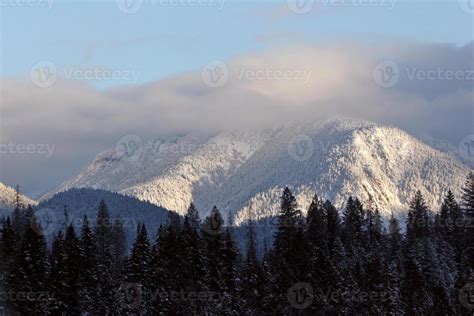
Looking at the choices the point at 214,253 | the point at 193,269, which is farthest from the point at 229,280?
the point at 193,269

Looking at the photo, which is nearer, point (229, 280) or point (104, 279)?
point (229, 280)

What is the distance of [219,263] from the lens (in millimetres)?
102688

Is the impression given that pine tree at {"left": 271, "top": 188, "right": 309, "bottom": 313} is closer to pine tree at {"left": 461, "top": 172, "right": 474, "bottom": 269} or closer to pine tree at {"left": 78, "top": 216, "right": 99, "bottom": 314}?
pine tree at {"left": 78, "top": 216, "right": 99, "bottom": 314}

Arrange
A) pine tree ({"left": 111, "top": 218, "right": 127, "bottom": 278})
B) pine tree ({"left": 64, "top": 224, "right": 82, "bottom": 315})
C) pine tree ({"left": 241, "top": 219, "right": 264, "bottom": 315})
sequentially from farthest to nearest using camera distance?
1. pine tree ({"left": 111, "top": 218, "right": 127, "bottom": 278})
2. pine tree ({"left": 241, "top": 219, "right": 264, "bottom": 315})
3. pine tree ({"left": 64, "top": 224, "right": 82, "bottom": 315})

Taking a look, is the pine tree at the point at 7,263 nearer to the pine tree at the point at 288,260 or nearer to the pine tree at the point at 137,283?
the pine tree at the point at 137,283

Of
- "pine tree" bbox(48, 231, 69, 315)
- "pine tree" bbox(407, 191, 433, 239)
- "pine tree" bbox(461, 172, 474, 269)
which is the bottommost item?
"pine tree" bbox(48, 231, 69, 315)

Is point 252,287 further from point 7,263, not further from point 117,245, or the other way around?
point 117,245

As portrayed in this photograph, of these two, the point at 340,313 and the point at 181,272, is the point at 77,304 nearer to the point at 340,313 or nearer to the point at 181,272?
the point at 181,272

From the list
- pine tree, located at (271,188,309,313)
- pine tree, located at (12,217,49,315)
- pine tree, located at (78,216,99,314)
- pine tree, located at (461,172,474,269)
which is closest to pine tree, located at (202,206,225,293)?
pine tree, located at (271,188,309,313)

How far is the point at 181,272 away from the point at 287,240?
1198 cm

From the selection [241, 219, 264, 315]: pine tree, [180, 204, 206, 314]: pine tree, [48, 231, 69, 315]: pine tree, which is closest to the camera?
[48, 231, 69, 315]: pine tree

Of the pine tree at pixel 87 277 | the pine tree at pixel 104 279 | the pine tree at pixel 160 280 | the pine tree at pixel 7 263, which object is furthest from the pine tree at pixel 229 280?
the pine tree at pixel 7 263

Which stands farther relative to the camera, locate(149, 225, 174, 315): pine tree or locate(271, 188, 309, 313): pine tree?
locate(271, 188, 309, 313): pine tree

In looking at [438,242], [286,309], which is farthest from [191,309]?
[438,242]
